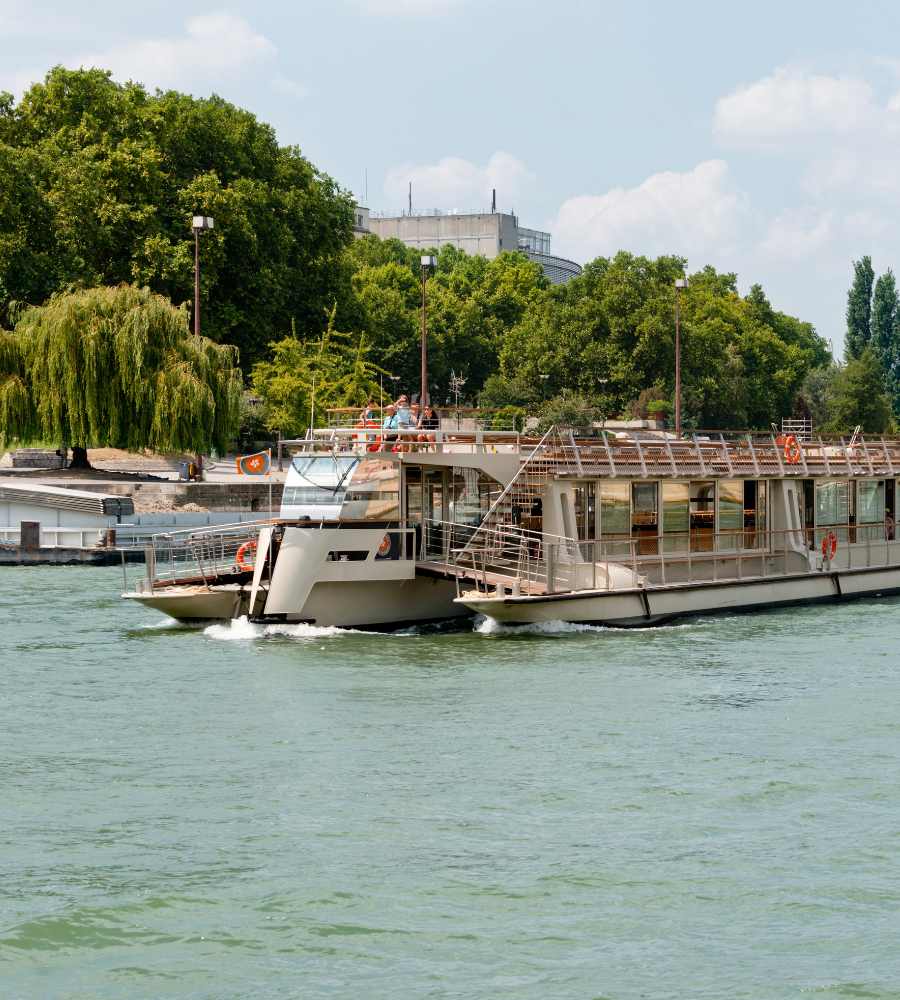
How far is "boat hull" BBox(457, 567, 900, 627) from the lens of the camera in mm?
31078

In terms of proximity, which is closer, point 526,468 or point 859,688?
point 859,688

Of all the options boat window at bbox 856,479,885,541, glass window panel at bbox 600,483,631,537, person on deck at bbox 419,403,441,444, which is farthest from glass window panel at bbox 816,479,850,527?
person on deck at bbox 419,403,441,444

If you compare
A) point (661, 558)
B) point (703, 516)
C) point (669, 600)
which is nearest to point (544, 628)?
point (669, 600)

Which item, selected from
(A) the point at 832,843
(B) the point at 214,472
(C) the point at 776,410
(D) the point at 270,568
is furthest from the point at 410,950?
(C) the point at 776,410

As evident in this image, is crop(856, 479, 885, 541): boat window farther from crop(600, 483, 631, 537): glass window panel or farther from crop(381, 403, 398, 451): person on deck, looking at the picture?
crop(381, 403, 398, 451): person on deck

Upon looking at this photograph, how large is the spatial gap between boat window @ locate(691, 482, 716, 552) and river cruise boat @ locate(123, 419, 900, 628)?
0.03 meters

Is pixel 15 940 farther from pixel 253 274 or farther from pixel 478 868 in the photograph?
pixel 253 274

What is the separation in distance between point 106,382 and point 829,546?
27486 mm

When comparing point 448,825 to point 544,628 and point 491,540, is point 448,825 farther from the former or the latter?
point 491,540

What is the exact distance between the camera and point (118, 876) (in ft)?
52.3

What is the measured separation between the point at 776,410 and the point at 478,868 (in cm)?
11193

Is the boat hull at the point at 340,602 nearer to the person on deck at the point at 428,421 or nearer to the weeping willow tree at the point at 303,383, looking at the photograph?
the person on deck at the point at 428,421

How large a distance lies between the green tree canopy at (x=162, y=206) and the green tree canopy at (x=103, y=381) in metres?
11.3

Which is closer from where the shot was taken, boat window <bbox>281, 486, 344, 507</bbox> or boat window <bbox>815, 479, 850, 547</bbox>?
boat window <bbox>281, 486, 344, 507</bbox>
